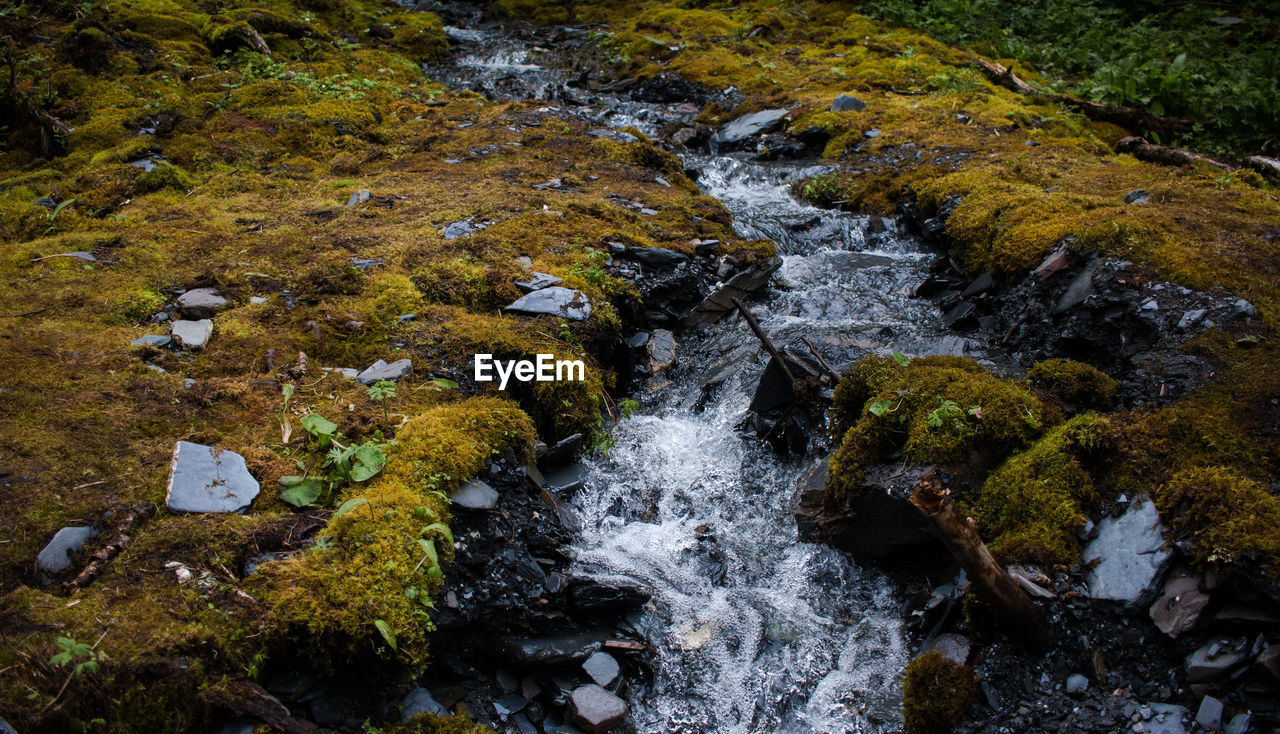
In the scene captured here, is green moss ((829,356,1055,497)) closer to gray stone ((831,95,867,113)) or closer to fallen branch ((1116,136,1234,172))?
fallen branch ((1116,136,1234,172))

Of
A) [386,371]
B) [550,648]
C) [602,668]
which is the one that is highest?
[386,371]

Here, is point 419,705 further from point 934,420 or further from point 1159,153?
point 1159,153

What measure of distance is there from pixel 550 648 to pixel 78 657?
6.93 ft

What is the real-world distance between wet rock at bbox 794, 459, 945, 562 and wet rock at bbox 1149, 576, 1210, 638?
3.85ft

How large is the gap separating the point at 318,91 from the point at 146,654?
9583 millimetres

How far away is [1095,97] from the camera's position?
11656 millimetres

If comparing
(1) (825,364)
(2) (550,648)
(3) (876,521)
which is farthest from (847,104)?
(2) (550,648)

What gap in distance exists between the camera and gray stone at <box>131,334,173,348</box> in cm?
486

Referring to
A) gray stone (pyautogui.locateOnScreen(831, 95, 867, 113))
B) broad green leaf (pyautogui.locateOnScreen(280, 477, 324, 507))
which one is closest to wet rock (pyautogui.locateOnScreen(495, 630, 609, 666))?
broad green leaf (pyautogui.locateOnScreen(280, 477, 324, 507))

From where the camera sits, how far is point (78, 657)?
2.76 meters

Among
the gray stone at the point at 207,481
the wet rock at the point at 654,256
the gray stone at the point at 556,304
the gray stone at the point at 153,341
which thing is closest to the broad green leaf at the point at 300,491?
the gray stone at the point at 207,481

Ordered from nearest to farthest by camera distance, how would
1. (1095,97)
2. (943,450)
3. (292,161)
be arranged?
(943,450), (292,161), (1095,97)

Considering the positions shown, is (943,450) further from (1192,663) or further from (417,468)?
(417,468)

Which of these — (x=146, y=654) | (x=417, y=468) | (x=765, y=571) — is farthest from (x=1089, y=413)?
(x=146, y=654)
